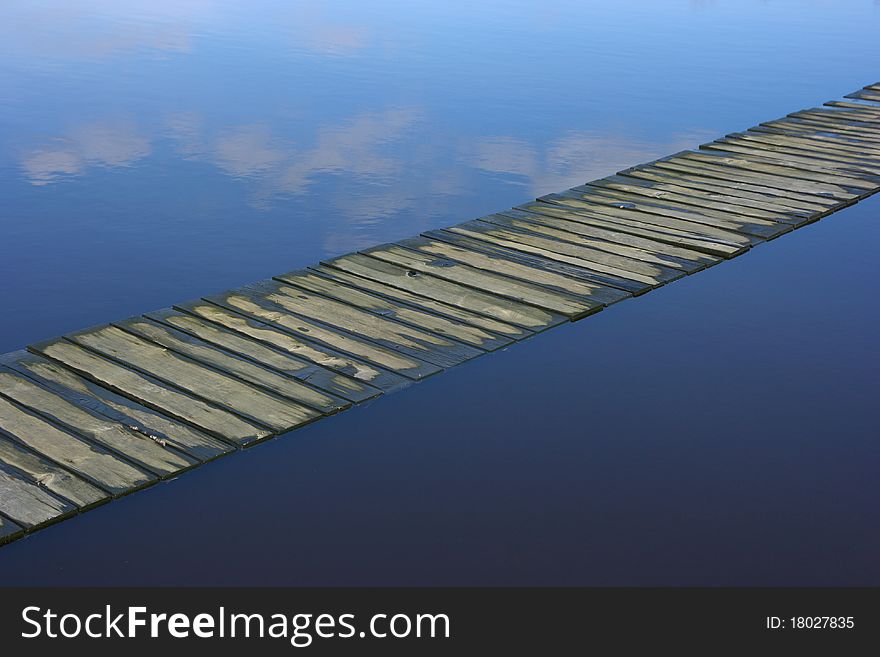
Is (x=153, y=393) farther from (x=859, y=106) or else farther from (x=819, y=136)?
(x=859, y=106)

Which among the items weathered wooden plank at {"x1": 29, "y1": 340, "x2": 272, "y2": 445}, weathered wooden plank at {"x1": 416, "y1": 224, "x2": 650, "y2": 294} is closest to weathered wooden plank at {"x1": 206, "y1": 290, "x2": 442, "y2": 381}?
weathered wooden plank at {"x1": 29, "y1": 340, "x2": 272, "y2": 445}

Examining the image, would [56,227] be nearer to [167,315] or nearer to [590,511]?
[167,315]

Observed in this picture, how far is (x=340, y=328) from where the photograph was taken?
6273 mm

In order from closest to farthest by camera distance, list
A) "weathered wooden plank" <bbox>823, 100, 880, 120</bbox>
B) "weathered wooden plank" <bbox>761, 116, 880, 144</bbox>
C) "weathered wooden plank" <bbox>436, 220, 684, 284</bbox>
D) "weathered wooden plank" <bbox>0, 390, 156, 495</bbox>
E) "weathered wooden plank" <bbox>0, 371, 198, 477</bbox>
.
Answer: "weathered wooden plank" <bbox>0, 390, 156, 495</bbox>
"weathered wooden plank" <bbox>0, 371, 198, 477</bbox>
"weathered wooden plank" <bbox>436, 220, 684, 284</bbox>
"weathered wooden plank" <bbox>761, 116, 880, 144</bbox>
"weathered wooden plank" <bbox>823, 100, 880, 120</bbox>

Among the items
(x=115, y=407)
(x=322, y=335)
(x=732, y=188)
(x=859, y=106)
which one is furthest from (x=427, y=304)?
(x=859, y=106)

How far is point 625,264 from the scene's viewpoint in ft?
24.5

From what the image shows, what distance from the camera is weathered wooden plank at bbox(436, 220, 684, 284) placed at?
23.8 ft

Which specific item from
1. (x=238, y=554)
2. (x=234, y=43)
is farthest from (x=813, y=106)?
(x=238, y=554)

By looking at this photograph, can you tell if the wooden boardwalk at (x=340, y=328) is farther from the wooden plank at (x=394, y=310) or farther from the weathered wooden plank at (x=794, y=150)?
the weathered wooden plank at (x=794, y=150)

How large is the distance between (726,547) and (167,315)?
3393 mm

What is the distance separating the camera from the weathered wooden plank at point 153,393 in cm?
512

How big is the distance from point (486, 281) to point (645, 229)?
5.62 ft

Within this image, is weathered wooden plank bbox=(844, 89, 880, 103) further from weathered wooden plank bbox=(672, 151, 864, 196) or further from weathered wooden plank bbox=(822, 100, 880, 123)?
weathered wooden plank bbox=(672, 151, 864, 196)

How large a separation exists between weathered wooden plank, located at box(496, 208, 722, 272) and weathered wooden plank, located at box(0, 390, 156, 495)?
400 cm
